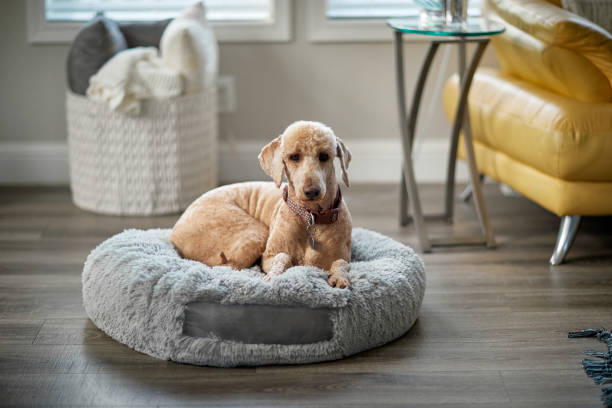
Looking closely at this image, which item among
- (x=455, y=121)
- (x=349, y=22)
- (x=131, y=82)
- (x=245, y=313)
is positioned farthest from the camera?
(x=349, y=22)

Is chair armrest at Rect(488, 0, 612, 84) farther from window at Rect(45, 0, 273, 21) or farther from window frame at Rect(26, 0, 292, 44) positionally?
window at Rect(45, 0, 273, 21)

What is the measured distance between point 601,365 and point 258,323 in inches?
32.9

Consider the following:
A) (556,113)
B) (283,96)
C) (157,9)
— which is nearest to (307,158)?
(556,113)

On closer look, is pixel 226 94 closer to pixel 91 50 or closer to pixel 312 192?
pixel 91 50

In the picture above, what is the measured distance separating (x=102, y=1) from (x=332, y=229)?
1.92 meters

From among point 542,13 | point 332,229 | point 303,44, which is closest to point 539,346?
point 332,229

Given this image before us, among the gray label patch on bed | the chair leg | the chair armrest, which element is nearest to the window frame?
the chair armrest

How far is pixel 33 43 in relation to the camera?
3.36 meters

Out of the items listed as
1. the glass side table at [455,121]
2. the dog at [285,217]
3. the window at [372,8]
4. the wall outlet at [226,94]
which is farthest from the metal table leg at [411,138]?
the wall outlet at [226,94]

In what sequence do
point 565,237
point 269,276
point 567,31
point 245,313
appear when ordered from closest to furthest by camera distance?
1. point 245,313
2. point 269,276
3. point 567,31
4. point 565,237

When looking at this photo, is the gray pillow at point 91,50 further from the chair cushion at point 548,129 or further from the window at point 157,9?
the chair cushion at point 548,129

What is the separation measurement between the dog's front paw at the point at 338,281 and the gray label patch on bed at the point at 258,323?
81 millimetres

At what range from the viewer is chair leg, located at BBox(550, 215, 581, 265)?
2526mm

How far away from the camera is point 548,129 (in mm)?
2414
